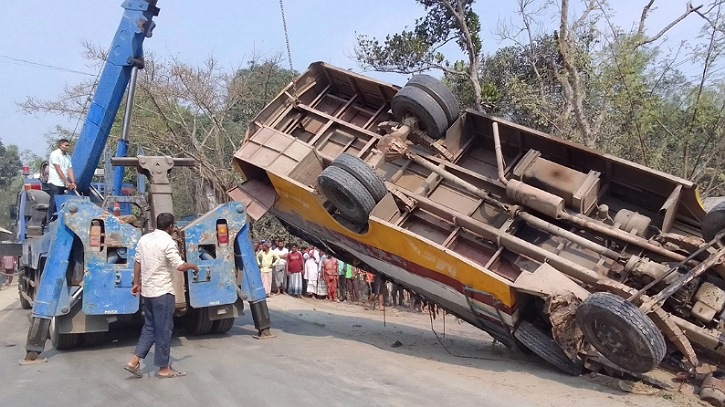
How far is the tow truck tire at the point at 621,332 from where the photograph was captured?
17.3 feet

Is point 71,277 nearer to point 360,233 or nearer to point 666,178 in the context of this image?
point 360,233

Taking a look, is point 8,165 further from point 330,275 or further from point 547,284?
point 547,284

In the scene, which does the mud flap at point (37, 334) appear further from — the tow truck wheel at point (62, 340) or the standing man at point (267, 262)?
the standing man at point (267, 262)

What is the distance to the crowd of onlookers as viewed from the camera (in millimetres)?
15891

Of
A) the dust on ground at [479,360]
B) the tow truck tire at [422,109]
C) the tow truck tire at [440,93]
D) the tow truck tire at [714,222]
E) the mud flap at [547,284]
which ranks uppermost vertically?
the tow truck tire at [440,93]

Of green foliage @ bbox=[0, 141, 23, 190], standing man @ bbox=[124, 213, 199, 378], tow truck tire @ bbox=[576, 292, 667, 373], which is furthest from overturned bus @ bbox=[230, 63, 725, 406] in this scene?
green foliage @ bbox=[0, 141, 23, 190]

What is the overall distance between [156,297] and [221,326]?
2.58m

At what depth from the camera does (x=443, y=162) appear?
7918 mm

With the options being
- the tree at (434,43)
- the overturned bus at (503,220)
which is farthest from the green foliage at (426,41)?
the overturned bus at (503,220)

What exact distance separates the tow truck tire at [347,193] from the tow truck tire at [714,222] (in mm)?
3231

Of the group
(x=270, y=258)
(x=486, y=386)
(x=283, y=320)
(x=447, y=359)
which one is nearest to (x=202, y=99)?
(x=270, y=258)

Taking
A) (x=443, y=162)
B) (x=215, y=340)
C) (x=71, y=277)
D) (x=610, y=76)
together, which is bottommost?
(x=215, y=340)

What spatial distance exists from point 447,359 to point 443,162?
231cm

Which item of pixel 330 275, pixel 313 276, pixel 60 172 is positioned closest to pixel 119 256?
pixel 60 172
